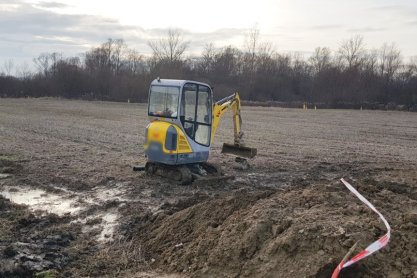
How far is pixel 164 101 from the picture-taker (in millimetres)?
11453

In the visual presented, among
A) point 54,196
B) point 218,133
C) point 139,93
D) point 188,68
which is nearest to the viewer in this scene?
point 54,196

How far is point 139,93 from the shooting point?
7344 centimetres

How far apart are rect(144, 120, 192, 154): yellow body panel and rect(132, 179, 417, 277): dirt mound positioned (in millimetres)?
3719

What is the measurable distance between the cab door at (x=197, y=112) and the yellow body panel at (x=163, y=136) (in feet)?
0.77

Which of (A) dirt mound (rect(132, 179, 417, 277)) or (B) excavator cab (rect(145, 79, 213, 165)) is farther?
(B) excavator cab (rect(145, 79, 213, 165))

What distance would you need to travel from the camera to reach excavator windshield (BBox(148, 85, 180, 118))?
36.8 ft

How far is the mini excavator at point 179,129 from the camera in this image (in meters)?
11.1

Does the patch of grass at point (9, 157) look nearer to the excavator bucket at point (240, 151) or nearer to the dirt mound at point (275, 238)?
the excavator bucket at point (240, 151)

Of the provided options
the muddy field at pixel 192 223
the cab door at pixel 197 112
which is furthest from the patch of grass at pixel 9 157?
the cab door at pixel 197 112

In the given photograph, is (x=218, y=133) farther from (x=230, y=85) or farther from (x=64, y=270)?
(x=230, y=85)

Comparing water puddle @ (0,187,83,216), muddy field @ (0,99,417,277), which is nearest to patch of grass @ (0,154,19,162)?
muddy field @ (0,99,417,277)

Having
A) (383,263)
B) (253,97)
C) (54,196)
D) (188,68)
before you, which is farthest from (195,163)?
(188,68)

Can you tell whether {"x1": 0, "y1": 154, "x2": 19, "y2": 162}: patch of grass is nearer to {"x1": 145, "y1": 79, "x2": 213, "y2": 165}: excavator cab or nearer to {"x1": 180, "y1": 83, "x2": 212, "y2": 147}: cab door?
{"x1": 145, "y1": 79, "x2": 213, "y2": 165}: excavator cab

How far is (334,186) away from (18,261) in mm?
5002
